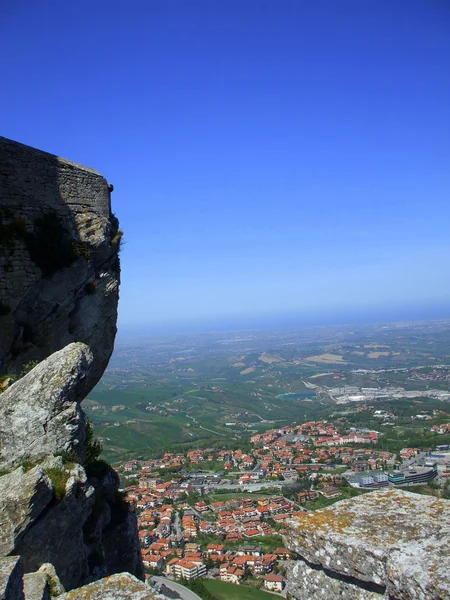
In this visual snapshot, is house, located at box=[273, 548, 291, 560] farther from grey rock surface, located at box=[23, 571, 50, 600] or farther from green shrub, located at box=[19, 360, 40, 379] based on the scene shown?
grey rock surface, located at box=[23, 571, 50, 600]

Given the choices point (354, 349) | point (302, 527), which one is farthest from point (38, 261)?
point (354, 349)

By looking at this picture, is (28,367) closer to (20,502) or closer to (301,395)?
(20,502)

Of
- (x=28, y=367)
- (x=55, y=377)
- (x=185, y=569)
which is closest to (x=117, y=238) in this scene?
(x=28, y=367)

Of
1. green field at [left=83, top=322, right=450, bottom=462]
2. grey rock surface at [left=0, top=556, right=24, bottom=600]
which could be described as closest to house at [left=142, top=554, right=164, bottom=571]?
grey rock surface at [left=0, top=556, right=24, bottom=600]

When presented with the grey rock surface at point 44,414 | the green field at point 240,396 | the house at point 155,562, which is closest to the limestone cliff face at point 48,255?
the grey rock surface at point 44,414

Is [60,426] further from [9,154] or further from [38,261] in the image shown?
[9,154]

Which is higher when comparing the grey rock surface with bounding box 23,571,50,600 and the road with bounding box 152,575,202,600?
the grey rock surface with bounding box 23,571,50,600
